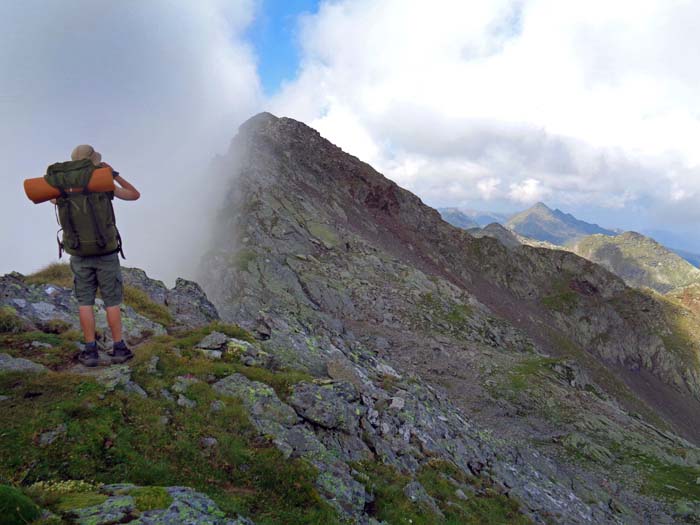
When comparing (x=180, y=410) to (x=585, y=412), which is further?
(x=585, y=412)

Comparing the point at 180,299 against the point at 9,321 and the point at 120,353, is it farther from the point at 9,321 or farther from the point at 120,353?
the point at 120,353

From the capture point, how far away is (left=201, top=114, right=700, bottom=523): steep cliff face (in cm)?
2325

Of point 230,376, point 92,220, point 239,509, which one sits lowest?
point 239,509

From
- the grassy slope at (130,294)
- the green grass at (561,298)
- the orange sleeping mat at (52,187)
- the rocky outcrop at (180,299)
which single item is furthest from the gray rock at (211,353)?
the green grass at (561,298)

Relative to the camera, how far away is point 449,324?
54.2m

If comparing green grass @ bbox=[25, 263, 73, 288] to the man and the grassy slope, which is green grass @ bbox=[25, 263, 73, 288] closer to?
the grassy slope

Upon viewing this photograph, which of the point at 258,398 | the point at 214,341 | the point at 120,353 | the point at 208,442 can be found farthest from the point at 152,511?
the point at 214,341

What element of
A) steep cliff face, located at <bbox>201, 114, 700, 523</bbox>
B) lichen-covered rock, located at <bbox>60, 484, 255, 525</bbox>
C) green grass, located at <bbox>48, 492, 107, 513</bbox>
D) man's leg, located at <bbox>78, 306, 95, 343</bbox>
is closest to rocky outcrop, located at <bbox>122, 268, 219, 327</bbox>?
steep cliff face, located at <bbox>201, 114, 700, 523</bbox>

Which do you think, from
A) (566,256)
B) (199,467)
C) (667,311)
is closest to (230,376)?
(199,467)

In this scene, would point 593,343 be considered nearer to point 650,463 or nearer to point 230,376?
point 650,463

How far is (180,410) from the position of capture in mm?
10914

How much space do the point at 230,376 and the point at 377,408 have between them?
693cm

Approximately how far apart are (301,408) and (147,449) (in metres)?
5.22

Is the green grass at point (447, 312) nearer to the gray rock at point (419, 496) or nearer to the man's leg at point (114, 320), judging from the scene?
the gray rock at point (419, 496)
